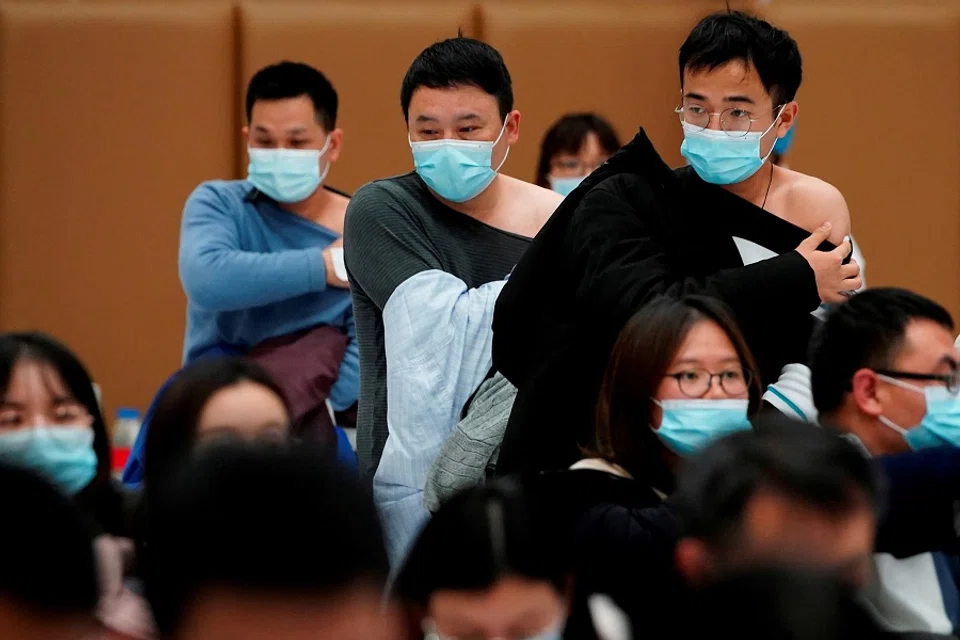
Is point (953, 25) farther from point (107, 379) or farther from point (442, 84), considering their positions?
point (107, 379)

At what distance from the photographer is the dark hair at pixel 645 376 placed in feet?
6.72

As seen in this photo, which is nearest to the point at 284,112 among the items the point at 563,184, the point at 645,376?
the point at 563,184

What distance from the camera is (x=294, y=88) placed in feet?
11.1

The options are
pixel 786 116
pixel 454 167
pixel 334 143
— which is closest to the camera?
pixel 786 116

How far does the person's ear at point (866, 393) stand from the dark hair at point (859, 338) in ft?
0.04

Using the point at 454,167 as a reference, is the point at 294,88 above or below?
above

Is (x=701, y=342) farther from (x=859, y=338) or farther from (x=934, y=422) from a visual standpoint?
(x=934, y=422)

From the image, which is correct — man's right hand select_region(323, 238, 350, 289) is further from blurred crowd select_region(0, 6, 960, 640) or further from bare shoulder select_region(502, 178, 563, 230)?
bare shoulder select_region(502, 178, 563, 230)

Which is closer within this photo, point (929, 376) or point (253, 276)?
point (929, 376)

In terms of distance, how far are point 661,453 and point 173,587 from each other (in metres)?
1.16

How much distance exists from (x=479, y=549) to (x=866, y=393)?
760 mm

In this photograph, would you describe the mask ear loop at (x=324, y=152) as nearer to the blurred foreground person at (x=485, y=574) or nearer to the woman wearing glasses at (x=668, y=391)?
the woman wearing glasses at (x=668, y=391)

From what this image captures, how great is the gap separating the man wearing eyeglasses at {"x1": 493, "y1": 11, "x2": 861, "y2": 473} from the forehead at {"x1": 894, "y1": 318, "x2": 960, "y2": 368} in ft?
0.37

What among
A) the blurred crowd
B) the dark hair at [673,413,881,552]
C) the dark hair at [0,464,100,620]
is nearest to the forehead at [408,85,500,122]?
the blurred crowd
